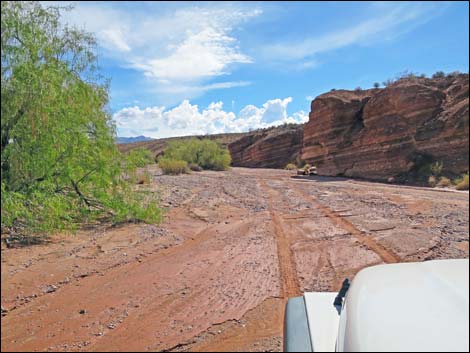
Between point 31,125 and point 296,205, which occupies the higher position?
point 31,125

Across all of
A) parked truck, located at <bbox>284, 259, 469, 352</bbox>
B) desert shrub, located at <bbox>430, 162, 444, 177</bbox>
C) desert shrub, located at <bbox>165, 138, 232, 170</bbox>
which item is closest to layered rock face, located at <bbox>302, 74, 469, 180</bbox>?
desert shrub, located at <bbox>430, 162, 444, 177</bbox>

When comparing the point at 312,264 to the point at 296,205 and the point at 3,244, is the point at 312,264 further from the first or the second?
the point at 296,205

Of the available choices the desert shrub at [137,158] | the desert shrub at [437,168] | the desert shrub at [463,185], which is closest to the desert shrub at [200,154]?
the desert shrub at [437,168]

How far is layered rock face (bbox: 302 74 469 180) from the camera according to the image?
18500 millimetres

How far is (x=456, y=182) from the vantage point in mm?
16719

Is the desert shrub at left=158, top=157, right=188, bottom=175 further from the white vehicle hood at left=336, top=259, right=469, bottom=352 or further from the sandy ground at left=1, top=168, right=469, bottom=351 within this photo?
the white vehicle hood at left=336, top=259, right=469, bottom=352

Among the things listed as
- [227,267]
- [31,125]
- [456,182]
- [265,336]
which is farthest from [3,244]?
[456,182]

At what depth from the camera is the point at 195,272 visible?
189 inches

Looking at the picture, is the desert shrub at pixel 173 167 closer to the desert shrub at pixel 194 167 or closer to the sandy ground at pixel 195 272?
the desert shrub at pixel 194 167

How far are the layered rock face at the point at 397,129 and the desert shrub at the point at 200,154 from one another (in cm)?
733

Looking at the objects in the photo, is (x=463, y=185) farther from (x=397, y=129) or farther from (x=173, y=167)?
Result: (x=173, y=167)

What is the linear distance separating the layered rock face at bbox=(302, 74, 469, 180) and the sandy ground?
10.9 metres

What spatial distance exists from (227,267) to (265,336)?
1.85 m

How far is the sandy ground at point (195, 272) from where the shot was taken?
3.20 m
